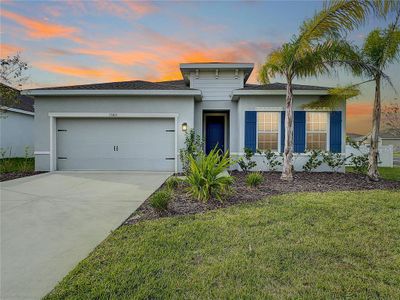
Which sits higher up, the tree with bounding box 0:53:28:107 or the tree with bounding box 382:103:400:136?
the tree with bounding box 0:53:28:107

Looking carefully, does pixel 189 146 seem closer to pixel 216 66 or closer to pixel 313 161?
pixel 216 66

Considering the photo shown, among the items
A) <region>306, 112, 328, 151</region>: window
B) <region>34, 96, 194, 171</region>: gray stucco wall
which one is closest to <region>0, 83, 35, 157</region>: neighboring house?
<region>34, 96, 194, 171</region>: gray stucco wall

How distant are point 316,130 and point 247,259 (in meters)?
8.87

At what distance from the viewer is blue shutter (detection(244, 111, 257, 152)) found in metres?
10.2

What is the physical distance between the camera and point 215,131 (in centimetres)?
1240

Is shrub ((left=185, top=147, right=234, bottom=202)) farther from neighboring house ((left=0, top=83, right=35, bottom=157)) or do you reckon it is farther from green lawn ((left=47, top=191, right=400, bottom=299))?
neighboring house ((left=0, top=83, right=35, bottom=157))

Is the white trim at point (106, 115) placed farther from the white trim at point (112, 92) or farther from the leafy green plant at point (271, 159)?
the leafy green plant at point (271, 159)

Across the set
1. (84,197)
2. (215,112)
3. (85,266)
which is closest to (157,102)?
(215,112)

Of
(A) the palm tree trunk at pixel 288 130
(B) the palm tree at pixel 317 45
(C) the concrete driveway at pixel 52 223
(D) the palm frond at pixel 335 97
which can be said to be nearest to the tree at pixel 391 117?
(D) the palm frond at pixel 335 97

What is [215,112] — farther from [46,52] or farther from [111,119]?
[46,52]

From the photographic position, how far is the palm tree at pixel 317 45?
7.03 m

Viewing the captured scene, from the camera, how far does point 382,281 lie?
95.9 inches

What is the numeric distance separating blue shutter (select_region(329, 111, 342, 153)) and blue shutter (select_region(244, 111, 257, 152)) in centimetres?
317

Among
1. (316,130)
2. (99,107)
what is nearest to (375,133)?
(316,130)
